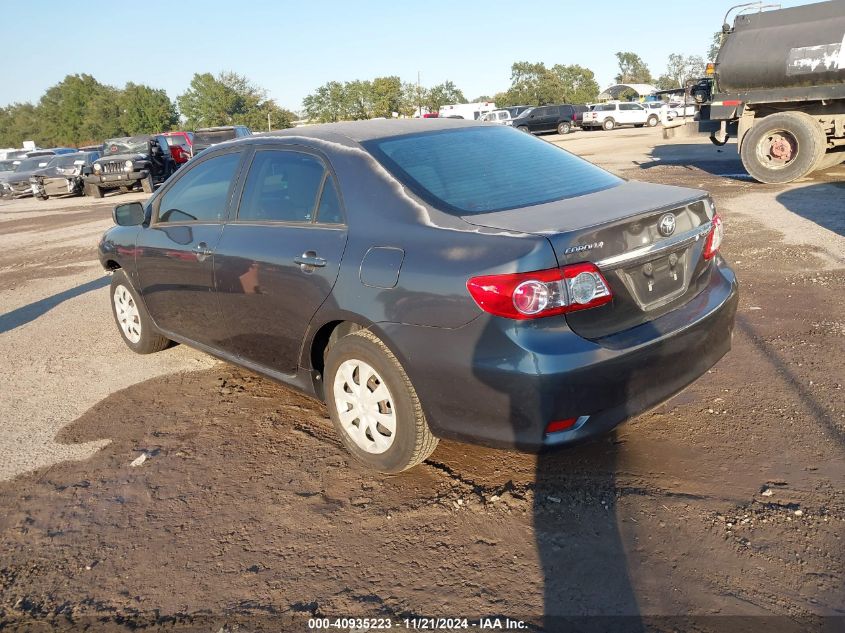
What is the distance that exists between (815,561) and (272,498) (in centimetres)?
229

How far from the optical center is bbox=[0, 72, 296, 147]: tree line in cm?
7331

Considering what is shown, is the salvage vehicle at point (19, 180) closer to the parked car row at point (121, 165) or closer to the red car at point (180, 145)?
the parked car row at point (121, 165)

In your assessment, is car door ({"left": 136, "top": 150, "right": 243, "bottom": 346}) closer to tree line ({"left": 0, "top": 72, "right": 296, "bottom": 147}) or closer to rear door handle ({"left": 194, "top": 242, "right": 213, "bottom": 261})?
rear door handle ({"left": 194, "top": 242, "right": 213, "bottom": 261})

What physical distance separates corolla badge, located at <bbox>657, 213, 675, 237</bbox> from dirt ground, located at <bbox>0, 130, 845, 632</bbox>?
0.88 meters

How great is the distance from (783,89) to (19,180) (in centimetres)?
2509

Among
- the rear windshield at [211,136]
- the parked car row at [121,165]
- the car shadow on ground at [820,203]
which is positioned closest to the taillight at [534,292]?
the car shadow on ground at [820,203]

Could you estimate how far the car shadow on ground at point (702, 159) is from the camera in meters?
15.0

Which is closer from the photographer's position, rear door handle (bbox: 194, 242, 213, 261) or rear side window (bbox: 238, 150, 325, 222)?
rear side window (bbox: 238, 150, 325, 222)

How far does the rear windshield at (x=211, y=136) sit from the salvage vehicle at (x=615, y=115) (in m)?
28.1

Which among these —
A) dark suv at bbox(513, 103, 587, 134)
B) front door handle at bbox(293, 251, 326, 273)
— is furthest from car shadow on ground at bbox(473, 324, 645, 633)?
dark suv at bbox(513, 103, 587, 134)

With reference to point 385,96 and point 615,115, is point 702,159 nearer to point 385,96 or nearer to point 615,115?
point 615,115

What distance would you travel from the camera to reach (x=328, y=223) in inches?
137

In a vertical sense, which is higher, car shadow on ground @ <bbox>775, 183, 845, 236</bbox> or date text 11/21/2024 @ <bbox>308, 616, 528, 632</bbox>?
car shadow on ground @ <bbox>775, 183, 845, 236</bbox>

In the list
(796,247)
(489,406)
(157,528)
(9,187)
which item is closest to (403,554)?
(489,406)
